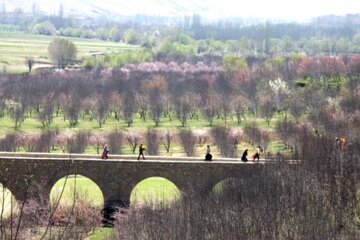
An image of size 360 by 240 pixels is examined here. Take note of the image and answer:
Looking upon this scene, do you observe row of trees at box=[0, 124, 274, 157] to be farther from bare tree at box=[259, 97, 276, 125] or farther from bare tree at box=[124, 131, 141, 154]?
bare tree at box=[259, 97, 276, 125]

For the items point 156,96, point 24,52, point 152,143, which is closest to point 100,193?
point 152,143

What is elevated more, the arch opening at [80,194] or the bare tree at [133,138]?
the bare tree at [133,138]

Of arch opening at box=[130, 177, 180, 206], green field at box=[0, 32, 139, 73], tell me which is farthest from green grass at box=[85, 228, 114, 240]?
green field at box=[0, 32, 139, 73]

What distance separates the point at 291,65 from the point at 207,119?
3970 cm

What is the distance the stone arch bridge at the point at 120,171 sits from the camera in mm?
46594

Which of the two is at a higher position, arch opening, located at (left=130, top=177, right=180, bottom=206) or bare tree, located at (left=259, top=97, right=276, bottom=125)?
bare tree, located at (left=259, top=97, right=276, bottom=125)

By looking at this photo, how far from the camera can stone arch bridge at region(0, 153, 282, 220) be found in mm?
46594

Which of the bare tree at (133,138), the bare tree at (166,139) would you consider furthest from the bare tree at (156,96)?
the bare tree at (133,138)

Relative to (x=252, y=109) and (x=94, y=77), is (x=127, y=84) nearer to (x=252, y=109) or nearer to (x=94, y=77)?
(x=94, y=77)

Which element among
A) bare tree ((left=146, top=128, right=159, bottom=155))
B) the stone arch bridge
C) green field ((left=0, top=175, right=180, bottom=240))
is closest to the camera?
the stone arch bridge

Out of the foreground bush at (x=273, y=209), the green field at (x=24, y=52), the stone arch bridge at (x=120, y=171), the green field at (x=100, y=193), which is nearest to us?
the foreground bush at (x=273, y=209)

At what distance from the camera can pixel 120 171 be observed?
47594mm

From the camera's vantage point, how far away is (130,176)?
4766cm

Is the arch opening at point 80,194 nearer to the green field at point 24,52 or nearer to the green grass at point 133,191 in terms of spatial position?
the green grass at point 133,191
